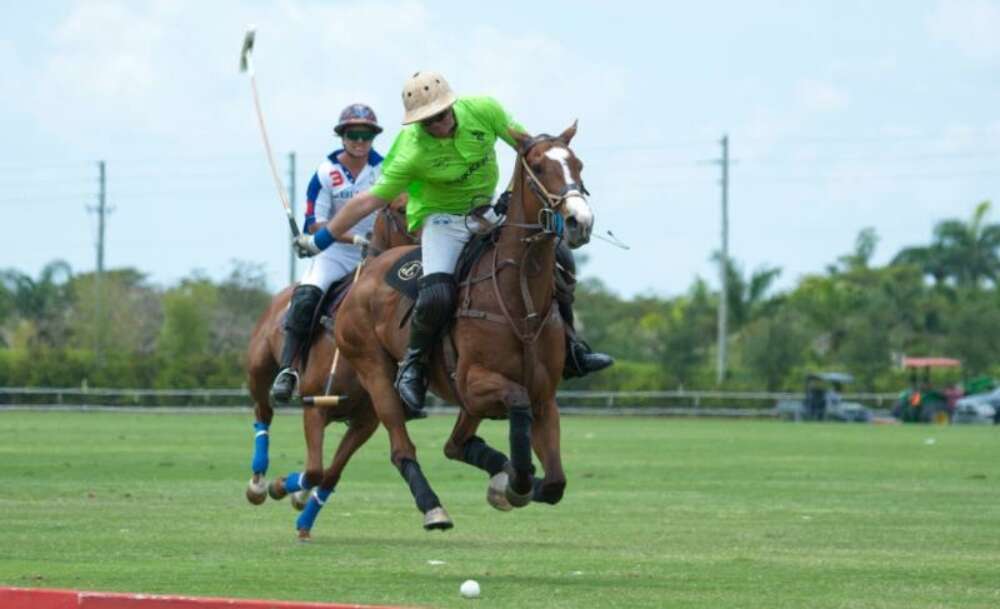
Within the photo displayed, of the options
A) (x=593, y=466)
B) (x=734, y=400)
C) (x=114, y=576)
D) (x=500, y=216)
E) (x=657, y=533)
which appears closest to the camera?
(x=114, y=576)

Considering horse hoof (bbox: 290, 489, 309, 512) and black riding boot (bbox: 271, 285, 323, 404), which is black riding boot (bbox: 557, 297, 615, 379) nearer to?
horse hoof (bbox: 290, 489, 309, 512)

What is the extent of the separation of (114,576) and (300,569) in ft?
4.24

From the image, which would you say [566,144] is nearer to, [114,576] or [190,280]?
[114,576]

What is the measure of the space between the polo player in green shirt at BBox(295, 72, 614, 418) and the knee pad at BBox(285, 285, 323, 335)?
104 inches

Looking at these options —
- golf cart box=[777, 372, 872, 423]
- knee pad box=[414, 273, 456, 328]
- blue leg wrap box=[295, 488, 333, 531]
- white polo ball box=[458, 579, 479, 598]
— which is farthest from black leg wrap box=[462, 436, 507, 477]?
golf cart box=[777, 372, 872, 423]

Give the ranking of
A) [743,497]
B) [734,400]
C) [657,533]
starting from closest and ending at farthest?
[657,533] → [743,497] → [734,400]

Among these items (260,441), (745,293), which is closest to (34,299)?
(745,293)

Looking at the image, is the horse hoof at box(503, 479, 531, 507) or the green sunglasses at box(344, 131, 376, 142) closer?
the horse hoof at box(503, 479, 531, 507)

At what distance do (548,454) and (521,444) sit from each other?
1.28 ft

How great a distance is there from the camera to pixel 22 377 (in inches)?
2645

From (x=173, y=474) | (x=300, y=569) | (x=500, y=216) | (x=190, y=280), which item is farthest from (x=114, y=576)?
(x=190, y=280)

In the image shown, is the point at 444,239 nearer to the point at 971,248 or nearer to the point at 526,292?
the point at 526,292

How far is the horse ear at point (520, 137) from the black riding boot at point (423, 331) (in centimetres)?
106

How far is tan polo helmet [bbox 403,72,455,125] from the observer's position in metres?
13.4
